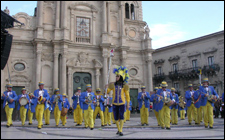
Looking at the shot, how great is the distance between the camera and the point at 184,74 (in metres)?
38.1

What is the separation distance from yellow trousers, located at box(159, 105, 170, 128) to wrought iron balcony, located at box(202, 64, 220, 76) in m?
26.2

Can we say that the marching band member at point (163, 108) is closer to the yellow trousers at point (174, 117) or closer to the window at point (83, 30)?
the yellow trousers at point (174, 117)

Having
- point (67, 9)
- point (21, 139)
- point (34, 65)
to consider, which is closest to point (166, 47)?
point (67, 9)

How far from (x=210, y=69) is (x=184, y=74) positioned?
4.34m

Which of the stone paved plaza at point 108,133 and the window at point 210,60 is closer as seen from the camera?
the stone paved plaza at point 108,133

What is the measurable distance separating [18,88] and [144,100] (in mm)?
17280

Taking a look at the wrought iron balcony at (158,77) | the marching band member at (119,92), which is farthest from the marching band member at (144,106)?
the wrought iron balcony at (158,77)

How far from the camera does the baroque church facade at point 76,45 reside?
26703 millimetres

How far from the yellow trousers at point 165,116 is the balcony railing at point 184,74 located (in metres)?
27.5

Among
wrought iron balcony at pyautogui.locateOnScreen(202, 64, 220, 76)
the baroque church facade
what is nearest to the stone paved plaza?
the baroque church facade

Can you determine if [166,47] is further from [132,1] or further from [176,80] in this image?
[132,1]

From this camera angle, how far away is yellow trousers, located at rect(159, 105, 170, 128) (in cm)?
1038

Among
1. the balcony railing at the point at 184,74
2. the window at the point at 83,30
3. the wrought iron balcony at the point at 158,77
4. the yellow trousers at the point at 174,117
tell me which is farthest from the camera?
the wrought iron balcony at the point at 158,77

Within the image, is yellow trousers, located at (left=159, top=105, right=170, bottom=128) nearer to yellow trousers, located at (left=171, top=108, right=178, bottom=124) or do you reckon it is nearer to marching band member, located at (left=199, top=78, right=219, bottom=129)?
marching band member, located at (left=199, top=78, right=219, bottom=129)
